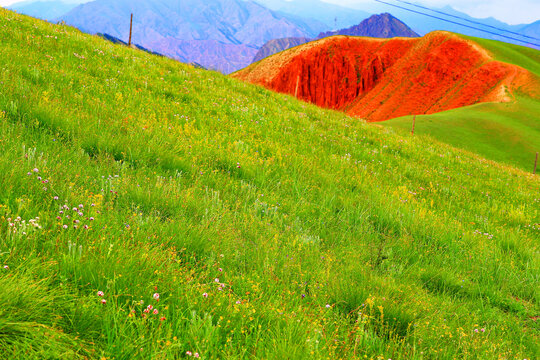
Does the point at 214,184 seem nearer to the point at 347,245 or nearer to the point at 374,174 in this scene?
the point at 347,245

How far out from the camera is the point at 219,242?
10.9 feet

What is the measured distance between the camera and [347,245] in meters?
4.32

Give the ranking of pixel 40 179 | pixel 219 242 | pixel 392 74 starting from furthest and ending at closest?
pixel 392 74 → pixel 219 242 → pixel 40 179

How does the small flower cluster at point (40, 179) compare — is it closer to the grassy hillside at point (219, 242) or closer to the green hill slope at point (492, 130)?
the grassy hillside at point (219, 242)

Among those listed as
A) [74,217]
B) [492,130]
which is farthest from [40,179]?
[492,130]

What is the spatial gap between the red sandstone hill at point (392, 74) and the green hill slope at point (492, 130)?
74.2 ft

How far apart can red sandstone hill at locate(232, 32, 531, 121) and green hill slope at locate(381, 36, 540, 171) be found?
74.2 ft

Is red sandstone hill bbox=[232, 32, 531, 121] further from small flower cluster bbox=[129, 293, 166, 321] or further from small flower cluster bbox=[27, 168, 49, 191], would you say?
small flower cluster bbox=[129, 293, 166, 321]

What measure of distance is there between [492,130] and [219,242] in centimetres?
4909

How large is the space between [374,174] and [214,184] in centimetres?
409

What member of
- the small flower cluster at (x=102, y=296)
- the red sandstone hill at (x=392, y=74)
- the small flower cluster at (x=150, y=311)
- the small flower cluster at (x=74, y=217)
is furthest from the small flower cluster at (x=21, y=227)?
the red sandstone hill at (x=392, y=74)

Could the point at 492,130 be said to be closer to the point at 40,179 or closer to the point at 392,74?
the point at 40,179

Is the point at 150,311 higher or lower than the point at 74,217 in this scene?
lower

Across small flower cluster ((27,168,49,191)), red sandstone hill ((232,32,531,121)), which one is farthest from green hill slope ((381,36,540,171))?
small flower cluster ((27,168,49,191))
